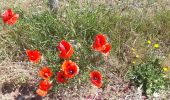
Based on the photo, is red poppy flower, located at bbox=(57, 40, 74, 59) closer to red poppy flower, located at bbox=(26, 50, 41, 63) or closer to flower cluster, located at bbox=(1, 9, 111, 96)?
flower cluster, located at bbox=(1, 9, 111, 96)

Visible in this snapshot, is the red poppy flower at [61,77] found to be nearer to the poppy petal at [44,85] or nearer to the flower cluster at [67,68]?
the flower cluster at [67,68]

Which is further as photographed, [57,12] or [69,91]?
[57,12]

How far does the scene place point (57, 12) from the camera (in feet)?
15.1

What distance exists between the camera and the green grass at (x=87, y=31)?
4142 mm

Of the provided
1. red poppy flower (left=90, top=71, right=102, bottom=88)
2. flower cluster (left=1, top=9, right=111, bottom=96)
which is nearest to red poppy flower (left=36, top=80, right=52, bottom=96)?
flower cluster (left=1, top=9, right=111, bottom=96)

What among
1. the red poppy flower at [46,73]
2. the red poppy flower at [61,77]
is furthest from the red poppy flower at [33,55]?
the red poppy flower at [61,77]

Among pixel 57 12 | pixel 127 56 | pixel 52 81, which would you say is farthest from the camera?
pixel 57 12

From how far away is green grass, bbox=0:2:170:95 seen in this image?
13.6 ft

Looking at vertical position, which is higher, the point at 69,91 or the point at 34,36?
the point at 34,36

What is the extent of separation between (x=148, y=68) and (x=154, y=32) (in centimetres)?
71

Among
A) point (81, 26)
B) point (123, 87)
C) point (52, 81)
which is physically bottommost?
point (123, 87)

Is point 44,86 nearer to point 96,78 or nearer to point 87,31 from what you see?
point 96,78

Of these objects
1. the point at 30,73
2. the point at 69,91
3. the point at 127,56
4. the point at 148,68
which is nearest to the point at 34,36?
the point at 30,73

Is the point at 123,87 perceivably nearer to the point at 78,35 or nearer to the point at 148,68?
the point at 148,68
